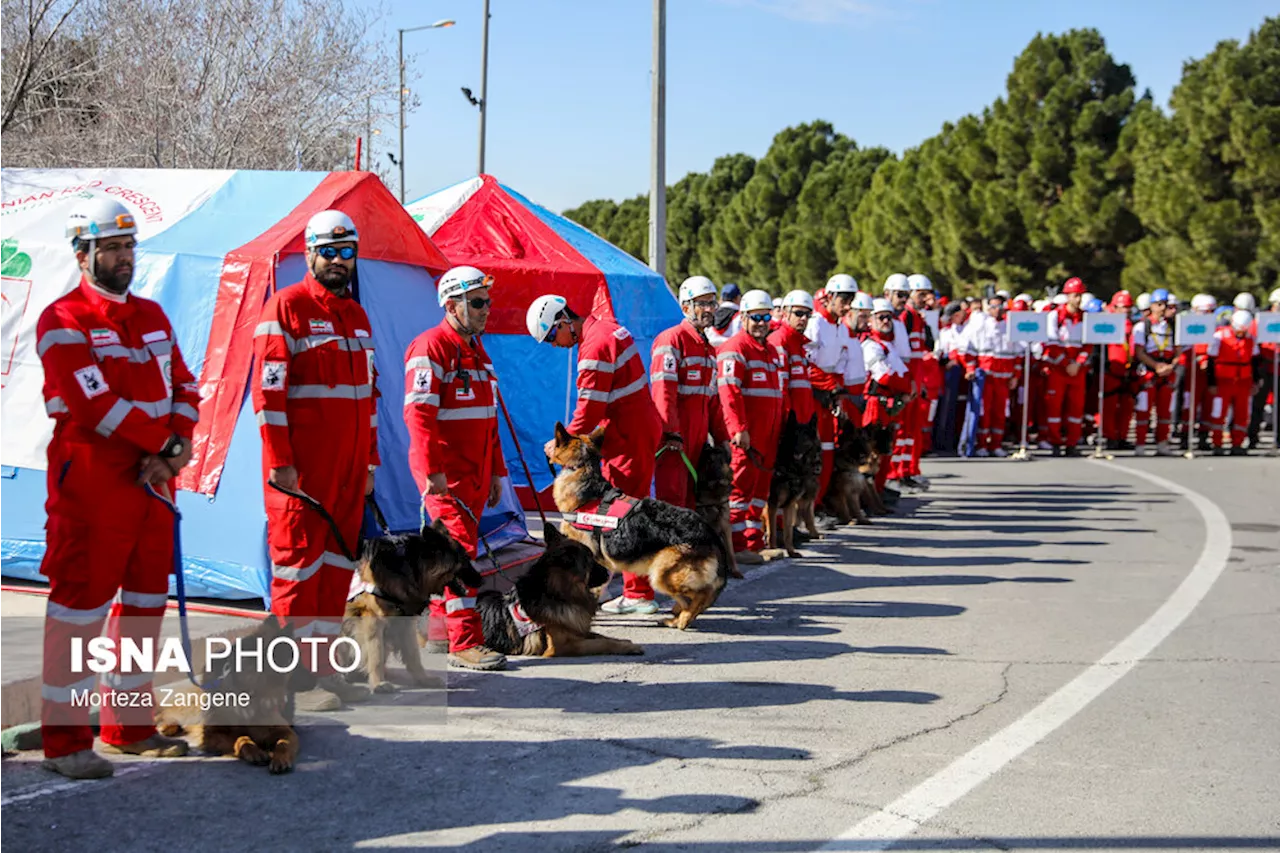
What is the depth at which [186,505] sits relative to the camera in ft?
27.8

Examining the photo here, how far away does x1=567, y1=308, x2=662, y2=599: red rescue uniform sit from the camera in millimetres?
8500

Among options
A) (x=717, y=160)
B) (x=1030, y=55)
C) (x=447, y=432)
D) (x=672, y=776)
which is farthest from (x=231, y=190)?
(x=717, y=160)

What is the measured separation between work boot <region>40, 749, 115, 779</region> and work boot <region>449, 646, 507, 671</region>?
92.1 inches

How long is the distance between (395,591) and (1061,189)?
4278 centimetres

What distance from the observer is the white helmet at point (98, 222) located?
5156 millimetres

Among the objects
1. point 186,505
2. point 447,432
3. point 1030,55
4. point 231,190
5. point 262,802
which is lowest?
point 262,802

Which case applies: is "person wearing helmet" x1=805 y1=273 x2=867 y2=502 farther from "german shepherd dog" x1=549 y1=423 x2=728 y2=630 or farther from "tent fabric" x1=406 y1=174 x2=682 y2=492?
"german shepherd dog" x1=549 y1=423 x2=728 y2=630

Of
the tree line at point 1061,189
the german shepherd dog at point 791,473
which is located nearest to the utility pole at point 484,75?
the tree line at point 1061,189

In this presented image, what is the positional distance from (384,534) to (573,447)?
1.78 metres

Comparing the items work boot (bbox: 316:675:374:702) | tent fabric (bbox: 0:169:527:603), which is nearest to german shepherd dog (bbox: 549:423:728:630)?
tent fabric (bbox: 0:169:527:603)

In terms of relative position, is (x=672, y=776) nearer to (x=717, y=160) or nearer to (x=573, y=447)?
(x=573, y=447)

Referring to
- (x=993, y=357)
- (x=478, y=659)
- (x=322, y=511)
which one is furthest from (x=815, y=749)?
(x=993, y=357)

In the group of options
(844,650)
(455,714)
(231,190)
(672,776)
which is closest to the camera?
(672,776)

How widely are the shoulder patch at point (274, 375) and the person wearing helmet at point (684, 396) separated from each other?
3837 millimetres
